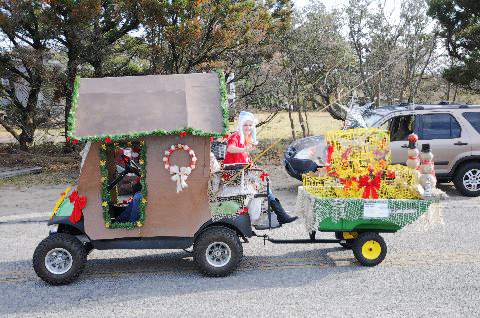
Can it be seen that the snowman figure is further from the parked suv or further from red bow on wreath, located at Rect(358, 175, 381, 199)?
the parked suv

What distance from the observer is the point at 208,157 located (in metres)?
6.24

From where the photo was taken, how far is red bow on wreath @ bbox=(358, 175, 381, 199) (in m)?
6.66

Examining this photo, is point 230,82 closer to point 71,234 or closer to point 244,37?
point 244,37

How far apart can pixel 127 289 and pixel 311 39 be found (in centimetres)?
1390

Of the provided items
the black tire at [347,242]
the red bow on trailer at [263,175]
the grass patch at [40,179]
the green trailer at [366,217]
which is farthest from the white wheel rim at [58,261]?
the grass patch at [40,179]

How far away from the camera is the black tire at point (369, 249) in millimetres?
6660

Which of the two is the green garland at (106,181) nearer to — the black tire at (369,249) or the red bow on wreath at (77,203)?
the red bow on wreath at (77,203)

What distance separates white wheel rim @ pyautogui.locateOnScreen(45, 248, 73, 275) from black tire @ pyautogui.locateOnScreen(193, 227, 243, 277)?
152 cm

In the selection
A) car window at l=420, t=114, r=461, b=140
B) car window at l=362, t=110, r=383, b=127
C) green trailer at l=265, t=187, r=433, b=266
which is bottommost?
green trailer at l=265, t=187, r=433, b=266

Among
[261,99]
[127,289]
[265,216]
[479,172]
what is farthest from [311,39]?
[127,289]

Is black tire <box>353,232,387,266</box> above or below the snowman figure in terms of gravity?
below

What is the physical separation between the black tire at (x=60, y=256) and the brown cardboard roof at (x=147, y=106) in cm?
134

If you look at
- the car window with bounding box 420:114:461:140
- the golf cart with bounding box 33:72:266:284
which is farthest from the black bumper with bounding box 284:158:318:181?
the golf cart with bounding box 33:72:266:284

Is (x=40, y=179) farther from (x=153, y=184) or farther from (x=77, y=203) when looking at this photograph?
(x=153, y=184)
